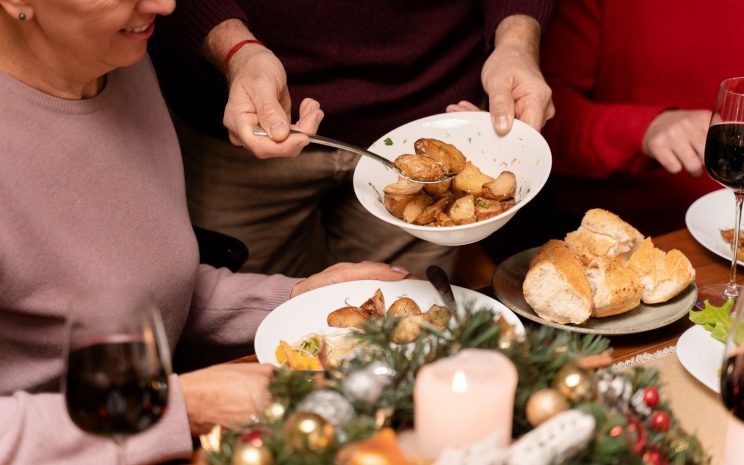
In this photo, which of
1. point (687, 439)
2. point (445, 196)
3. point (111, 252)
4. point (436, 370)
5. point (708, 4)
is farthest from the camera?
point (708, 4)

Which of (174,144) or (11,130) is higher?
(11,130)

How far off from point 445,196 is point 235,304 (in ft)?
1.55

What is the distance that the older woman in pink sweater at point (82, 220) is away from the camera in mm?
1151

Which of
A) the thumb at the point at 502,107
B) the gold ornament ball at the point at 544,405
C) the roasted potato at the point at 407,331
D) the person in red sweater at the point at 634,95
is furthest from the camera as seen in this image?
the person in red sweater at the point at 634,95

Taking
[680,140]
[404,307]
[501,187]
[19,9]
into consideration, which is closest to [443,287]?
[404,307]

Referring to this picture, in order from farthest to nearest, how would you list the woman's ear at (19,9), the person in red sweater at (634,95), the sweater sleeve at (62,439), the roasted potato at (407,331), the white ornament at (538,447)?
the person in red sweater at (634,95)
the woman's ear at (19,9)
the sweater sleeve at (62,439)
the roasted potato at (407,331)
the white ornament at (538,447)

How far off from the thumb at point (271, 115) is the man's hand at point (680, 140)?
3.18 feet

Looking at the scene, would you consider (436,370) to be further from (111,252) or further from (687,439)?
(111,252)

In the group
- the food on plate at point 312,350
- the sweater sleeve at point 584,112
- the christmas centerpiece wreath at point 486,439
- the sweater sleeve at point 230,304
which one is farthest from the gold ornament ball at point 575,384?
the sweater sleeve at point 584,112

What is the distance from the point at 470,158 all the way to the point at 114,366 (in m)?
0.93

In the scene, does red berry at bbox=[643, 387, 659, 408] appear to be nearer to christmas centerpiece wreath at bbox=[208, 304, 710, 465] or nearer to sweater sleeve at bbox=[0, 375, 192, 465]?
christmas centerpiece wreath at bbox=[208, 304, 710, 465]

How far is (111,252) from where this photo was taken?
144cm

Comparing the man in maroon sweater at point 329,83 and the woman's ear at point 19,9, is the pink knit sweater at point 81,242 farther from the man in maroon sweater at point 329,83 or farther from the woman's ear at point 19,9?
the man in maroon sweater at point 329,83

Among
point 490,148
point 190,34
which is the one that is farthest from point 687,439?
point 190,34
